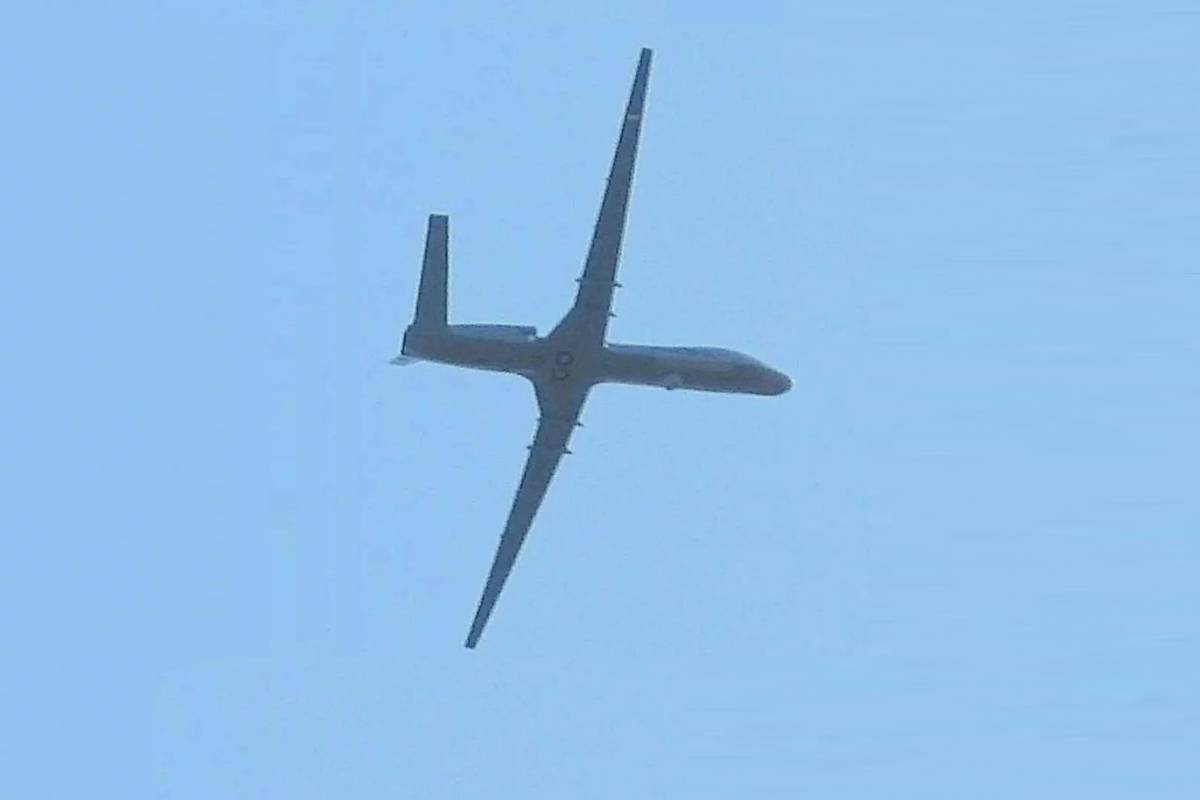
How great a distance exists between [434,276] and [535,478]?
8.57 m

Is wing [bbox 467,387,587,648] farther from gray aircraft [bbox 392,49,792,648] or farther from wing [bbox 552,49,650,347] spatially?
wing [bbox 552,49,650,347]

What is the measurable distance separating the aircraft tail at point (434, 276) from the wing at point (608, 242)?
12.6 ft

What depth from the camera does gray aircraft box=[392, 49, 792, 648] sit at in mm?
82625

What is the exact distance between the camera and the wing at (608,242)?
269 feet

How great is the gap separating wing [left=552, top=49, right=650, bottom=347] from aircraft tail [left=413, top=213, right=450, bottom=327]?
3832 mm

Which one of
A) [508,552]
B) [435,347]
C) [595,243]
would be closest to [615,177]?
[595,243]

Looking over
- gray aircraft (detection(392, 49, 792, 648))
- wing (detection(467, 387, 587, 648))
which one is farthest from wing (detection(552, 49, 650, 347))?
wing (detection(467, 387, 587, 648))

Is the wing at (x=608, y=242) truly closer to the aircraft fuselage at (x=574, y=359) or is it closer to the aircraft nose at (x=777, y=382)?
the aircraft fuselage at (x=574, y=359)

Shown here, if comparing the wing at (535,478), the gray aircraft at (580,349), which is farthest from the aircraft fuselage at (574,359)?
the wing at (535,478)

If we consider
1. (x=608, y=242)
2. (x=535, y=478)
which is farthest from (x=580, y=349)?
(x=535, y=478)

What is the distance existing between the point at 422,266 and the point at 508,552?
37.2 feet

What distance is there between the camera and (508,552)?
90188mm

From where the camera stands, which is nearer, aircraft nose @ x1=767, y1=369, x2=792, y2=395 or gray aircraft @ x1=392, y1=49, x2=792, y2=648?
gray aircraft @ x1=392, y1=49, x2=792, y2=648

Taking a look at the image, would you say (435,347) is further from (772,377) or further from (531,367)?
(772,377)
